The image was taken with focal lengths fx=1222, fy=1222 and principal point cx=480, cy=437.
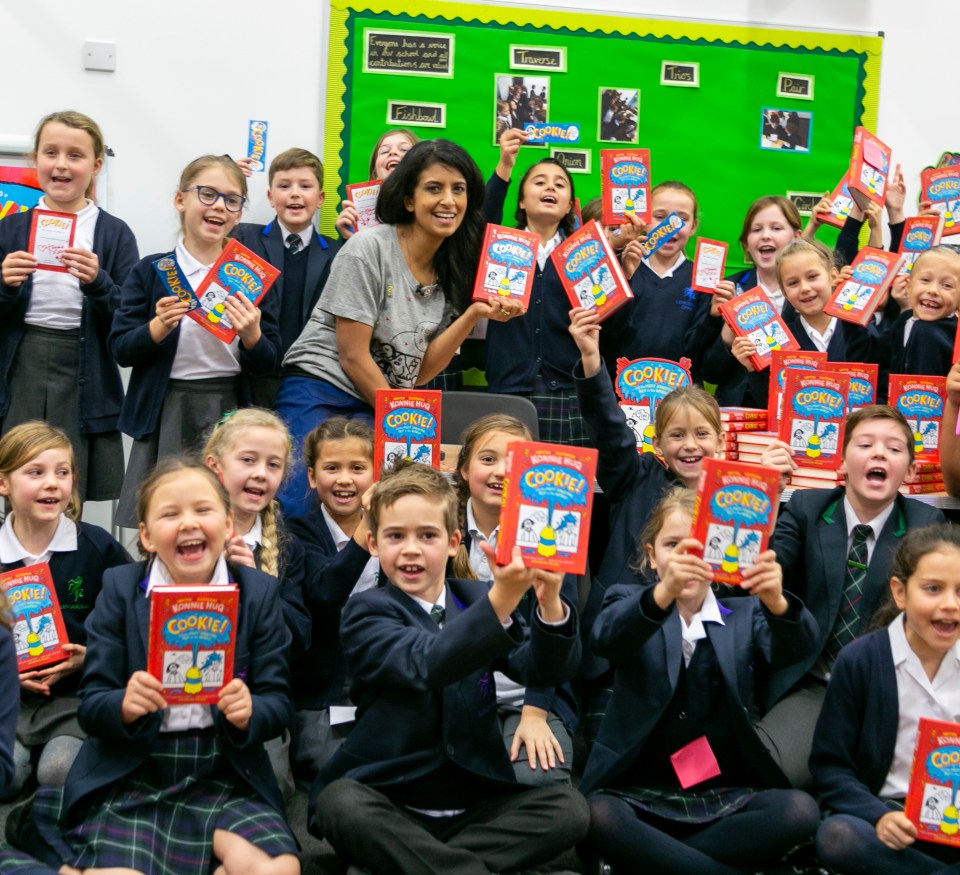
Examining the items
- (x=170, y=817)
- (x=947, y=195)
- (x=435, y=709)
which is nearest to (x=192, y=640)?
(x=170, y=817)

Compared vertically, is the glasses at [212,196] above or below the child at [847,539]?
above

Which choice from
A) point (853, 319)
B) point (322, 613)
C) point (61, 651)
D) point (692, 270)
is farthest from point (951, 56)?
point (61, 651)

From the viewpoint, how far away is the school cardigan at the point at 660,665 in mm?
2852

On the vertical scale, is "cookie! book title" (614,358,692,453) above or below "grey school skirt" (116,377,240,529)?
above

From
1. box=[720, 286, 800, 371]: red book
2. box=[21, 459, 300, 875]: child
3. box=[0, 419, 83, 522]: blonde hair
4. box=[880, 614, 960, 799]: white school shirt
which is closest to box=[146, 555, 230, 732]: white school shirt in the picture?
box=[21, 459, 300, 875]: child

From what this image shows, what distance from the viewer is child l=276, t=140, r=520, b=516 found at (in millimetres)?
4094

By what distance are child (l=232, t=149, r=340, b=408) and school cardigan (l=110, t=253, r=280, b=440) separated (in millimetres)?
699

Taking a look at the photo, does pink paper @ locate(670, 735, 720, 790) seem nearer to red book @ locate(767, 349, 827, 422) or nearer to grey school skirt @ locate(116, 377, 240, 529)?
red book @ locate(767, 349, 827, 422)

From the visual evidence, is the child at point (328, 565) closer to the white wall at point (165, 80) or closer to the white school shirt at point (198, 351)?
the white school shirt at point (198, 351)

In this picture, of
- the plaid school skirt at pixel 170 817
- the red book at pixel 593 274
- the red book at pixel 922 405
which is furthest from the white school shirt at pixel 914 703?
the red book at pixel 593 274

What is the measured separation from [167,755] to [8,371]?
211cm

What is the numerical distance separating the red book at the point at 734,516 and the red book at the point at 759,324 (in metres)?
1.68

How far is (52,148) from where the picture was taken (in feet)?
14.1

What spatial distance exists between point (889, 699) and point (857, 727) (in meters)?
0.11
